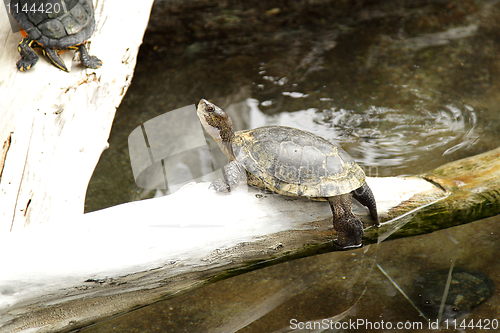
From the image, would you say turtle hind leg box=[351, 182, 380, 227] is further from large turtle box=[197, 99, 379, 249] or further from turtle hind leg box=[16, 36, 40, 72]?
turtle hind leg box=[16, 36, 40, 72]

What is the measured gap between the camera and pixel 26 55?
2.64m

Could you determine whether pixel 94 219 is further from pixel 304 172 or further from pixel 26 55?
pixel 26 55

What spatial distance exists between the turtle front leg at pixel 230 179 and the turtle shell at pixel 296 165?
0.05 meters

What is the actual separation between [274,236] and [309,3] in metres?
3.45

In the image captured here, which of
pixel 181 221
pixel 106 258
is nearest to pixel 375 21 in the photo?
pixel 181 221

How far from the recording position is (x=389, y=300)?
2338mm

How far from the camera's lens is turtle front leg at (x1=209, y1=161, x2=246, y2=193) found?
6.88 feet

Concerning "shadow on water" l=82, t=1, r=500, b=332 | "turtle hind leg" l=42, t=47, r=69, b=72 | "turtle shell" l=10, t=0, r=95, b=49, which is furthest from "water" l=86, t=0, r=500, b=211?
"turtle shell" l=10, t=0, r=95, b=49

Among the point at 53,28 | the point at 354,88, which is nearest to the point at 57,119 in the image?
the point at 53,28

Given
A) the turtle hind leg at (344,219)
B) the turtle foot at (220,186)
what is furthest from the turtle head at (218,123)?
the turtle hind leg at (344,219)

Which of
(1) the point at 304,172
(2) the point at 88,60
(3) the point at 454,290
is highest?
(2) the point at 88,60

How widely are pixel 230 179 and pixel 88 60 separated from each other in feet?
5.37

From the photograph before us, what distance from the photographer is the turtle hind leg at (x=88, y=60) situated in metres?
2.80

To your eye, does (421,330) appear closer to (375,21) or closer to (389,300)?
(389,300)
